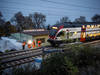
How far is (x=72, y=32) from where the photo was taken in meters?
12.1

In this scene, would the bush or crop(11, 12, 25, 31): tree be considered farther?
crop(11, 12, 25, 31): tree

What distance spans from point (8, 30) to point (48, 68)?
3580 centimetres

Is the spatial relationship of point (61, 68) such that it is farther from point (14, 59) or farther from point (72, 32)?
point (72, 32)

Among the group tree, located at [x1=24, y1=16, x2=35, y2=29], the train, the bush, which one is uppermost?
tree, located at [x1=24, y1=16, x2=35, y2=29]

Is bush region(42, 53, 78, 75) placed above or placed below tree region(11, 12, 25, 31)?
below

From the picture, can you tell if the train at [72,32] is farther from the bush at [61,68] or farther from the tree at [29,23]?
the tree at [29,23]

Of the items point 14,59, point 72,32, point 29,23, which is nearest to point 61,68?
point 14,59

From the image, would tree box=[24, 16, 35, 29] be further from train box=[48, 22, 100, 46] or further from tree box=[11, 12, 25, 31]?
train box=[48, 22, 100, 46]

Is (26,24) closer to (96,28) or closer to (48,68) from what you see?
(96,28)

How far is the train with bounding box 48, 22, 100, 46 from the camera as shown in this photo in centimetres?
1105

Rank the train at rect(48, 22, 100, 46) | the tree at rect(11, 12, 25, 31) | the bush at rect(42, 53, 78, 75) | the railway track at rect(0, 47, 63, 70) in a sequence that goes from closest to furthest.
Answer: the bush at rect(42, 53, 78, 75) → the railway track at rect(0, 47, 63, 70) → the train at rect(48, 22, 100, 46) → the tree at rect(11, 12, 25, 31)

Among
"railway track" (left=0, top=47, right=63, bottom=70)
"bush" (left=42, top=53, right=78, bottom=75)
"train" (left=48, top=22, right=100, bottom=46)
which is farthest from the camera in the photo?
"train" (left=48, top=22, right=100, bottom=46)

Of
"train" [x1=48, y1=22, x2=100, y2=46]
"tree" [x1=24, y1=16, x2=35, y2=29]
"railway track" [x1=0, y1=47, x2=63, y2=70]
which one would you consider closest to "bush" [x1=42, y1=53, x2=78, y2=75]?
"railway track" [x1=0, y1=47, x2=63, y2=70]

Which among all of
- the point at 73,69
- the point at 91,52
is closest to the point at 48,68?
the point at 73,69
